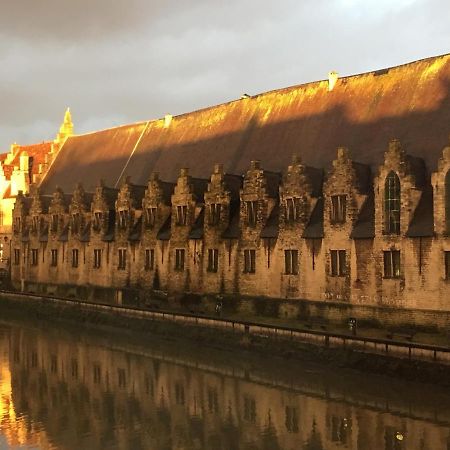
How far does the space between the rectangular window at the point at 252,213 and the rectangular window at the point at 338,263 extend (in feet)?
23.7

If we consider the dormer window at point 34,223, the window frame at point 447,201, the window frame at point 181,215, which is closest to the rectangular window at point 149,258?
the window frame at point 181,215

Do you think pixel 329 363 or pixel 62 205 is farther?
pixel 62 205

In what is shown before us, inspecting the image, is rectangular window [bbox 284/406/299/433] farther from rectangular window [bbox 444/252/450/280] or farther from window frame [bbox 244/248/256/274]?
window frame [bbox 244/248/256/274]

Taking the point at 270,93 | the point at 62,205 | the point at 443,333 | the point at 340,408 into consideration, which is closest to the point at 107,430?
the point at 340,408

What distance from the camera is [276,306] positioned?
42188 mm

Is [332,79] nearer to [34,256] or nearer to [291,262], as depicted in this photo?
[291,262]

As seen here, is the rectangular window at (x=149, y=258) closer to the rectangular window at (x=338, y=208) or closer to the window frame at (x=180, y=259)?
the window frame at (x=180, y=259)

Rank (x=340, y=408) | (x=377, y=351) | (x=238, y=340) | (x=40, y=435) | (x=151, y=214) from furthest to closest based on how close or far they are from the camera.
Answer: (x=151, y=214), (x=238, y=340), (x=377, y=351), (x=340, y=408), (x=40, y=435)

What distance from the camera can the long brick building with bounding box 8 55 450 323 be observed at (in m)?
35.8

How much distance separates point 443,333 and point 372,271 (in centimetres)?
541

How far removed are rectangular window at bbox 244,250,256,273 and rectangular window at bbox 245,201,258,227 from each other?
1.90 m

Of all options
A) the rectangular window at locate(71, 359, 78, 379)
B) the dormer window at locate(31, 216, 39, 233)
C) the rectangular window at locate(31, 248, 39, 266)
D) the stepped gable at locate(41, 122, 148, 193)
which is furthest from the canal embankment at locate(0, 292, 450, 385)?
the stepped gable at locate(41, 122, 148, 193)

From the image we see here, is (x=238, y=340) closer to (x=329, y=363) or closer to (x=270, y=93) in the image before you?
(x=329, y=363)

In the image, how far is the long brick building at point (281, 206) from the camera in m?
35.8
